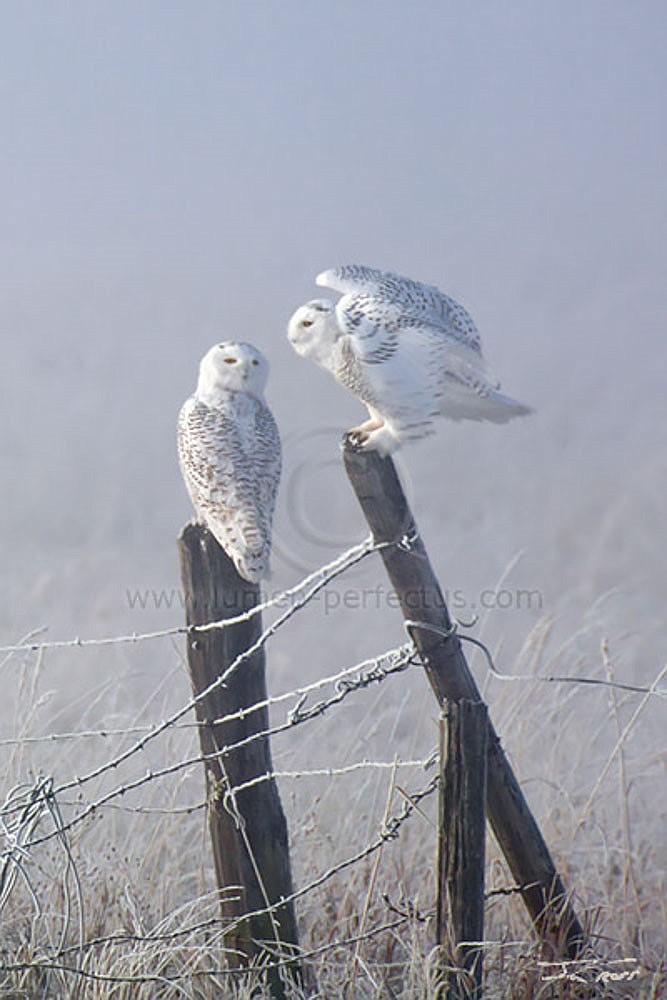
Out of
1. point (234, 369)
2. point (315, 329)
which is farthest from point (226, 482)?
point (315, 329)

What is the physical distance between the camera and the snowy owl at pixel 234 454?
7.39 feet

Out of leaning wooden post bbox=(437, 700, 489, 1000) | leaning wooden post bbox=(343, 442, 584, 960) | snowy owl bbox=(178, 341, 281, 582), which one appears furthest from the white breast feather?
leaning wooden post bbox=(437, 700, 489, 1000)

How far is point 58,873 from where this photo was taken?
2.94 metres

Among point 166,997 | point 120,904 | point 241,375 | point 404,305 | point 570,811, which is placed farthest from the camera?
point 570,811

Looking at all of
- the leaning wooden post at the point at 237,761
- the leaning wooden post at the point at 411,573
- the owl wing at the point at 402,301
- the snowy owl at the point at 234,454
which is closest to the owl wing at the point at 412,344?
the owl wing at the point at 402,301

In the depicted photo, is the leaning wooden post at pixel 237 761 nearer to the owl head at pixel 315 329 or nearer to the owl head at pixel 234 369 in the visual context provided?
the owl head at pixel 234 369

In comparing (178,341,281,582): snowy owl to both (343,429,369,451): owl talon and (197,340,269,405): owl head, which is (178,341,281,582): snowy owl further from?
(343,429,369,451): owl talon

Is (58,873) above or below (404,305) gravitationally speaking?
below

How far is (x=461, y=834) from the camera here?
2.04 meters

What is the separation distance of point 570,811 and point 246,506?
157 cm

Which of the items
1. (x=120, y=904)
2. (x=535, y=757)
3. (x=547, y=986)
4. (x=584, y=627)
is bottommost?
(x=547, y=986)

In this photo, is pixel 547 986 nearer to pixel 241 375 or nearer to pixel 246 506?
pixel 246 506

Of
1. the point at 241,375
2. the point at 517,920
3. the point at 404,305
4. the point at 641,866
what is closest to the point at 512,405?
the point at 404,305

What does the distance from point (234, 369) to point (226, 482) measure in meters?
0.22
